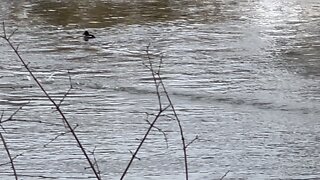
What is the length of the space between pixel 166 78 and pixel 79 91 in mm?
1211

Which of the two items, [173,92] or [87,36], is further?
[87,36]

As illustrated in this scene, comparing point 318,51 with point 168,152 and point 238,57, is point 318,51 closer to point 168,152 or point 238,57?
point 238,57

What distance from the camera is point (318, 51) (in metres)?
12.2

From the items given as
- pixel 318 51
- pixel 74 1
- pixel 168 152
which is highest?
pixel 168 152

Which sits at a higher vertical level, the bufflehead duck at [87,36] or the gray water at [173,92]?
the gray water at [173,92]

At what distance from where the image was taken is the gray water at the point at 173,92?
7.05 meters

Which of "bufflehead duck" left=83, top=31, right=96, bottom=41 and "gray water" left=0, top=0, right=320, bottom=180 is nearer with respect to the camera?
"gray water" left=0, top=0, right=320, bottom=180

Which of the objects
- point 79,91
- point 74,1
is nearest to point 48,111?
point 79,91

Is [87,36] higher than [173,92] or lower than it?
lower

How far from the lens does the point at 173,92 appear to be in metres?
9.73

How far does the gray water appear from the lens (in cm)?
705

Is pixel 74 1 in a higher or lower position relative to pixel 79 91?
lower

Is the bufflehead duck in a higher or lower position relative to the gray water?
lower

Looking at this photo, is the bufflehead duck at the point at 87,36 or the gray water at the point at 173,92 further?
the bufflehead duck at the point at 87,36
